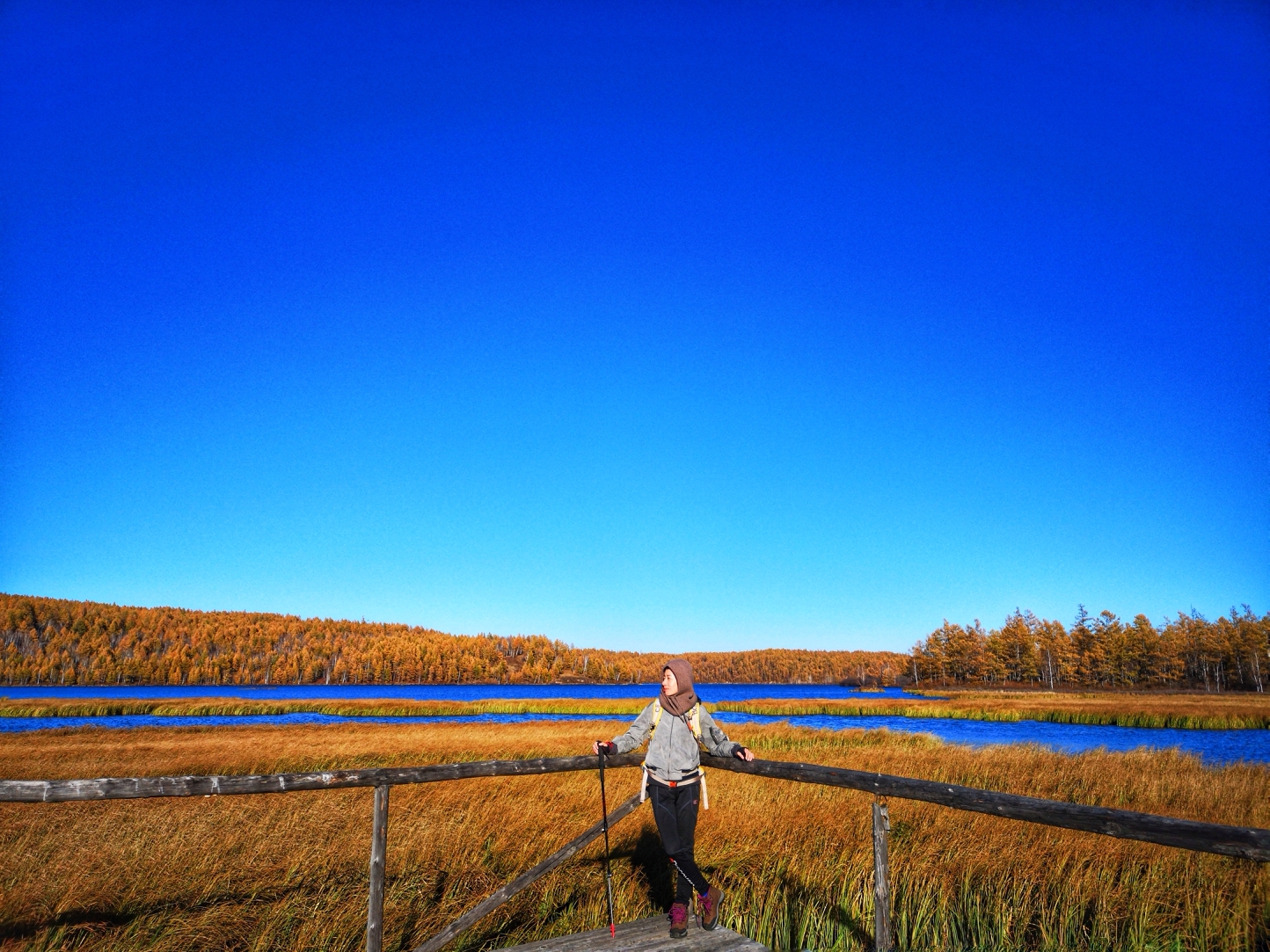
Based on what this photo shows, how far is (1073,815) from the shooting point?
3.66 meters

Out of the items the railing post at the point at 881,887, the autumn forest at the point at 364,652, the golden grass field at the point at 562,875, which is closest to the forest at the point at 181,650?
the autumn forest at the point at 364,652

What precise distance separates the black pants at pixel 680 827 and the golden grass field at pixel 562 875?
1.32m

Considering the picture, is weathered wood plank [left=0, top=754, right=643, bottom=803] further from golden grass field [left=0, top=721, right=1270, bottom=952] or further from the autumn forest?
the autumn forest

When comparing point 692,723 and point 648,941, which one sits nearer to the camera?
point 648,941

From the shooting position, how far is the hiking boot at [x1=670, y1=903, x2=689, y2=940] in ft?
17.3

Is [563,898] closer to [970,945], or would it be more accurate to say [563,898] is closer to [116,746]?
[970,945]

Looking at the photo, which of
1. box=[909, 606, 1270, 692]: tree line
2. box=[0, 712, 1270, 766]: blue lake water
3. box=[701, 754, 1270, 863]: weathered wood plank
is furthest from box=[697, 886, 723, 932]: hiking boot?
box=[909, 606, 1270, 692]: tree line

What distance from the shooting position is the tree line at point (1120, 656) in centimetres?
10856

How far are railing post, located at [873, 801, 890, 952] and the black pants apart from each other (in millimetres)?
1309

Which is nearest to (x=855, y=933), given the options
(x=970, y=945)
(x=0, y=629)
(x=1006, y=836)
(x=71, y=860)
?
(x=970, y=945)

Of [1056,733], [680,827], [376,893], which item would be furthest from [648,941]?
[1056,733]

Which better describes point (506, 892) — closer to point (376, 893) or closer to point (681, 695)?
point (376, 893)

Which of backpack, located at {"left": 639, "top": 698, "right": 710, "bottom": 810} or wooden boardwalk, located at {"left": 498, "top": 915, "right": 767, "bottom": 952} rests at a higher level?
backpack, located at {"left": 639, "top": 698, "right": 710, "bottom": 810}

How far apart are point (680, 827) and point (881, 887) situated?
58.8 inches
